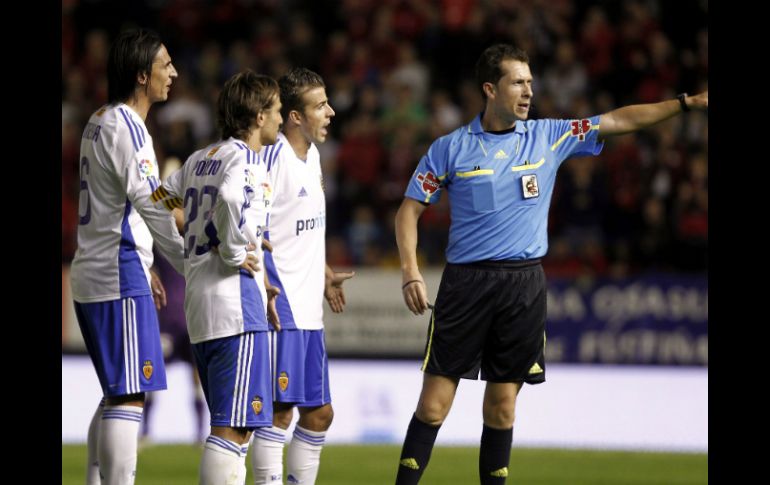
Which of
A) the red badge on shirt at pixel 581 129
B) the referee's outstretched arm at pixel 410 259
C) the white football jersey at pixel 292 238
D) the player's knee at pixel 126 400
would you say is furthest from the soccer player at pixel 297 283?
the red badge on shirt at pixel 581 129

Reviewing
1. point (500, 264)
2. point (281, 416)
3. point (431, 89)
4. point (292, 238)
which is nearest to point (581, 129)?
point (500, 264)

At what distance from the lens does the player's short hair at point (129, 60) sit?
19.8 feet

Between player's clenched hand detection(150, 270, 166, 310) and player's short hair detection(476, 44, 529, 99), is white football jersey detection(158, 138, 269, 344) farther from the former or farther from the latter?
player's short hair detection(476, 44, 529, 99)

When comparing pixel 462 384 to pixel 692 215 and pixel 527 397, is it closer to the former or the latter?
pixel 527 397

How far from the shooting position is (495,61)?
21.1 ft

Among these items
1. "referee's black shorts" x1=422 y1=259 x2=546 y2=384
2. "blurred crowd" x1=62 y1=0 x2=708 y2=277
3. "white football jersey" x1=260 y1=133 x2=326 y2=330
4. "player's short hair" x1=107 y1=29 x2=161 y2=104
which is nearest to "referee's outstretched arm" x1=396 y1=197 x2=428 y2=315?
"referee's black shorts" x1=422 y1=259 x2=546 y2=384

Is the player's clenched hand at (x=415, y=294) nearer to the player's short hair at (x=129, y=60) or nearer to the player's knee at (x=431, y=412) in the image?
the player's knee at (x=431, y=412)

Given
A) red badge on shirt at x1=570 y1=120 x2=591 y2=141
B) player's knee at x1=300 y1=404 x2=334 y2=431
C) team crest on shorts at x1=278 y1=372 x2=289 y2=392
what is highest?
red badge on shirt at x1=570 y1=120 x2=591 y2=141

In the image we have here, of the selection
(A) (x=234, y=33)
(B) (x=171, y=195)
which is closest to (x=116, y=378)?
(B) (x=171, y=195)

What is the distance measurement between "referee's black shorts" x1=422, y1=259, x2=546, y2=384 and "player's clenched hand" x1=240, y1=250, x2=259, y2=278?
118 centimetres

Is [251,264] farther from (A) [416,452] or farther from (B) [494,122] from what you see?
(B) [494,122]

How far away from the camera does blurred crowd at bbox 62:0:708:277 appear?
13461 mm

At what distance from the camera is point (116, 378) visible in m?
5.85
